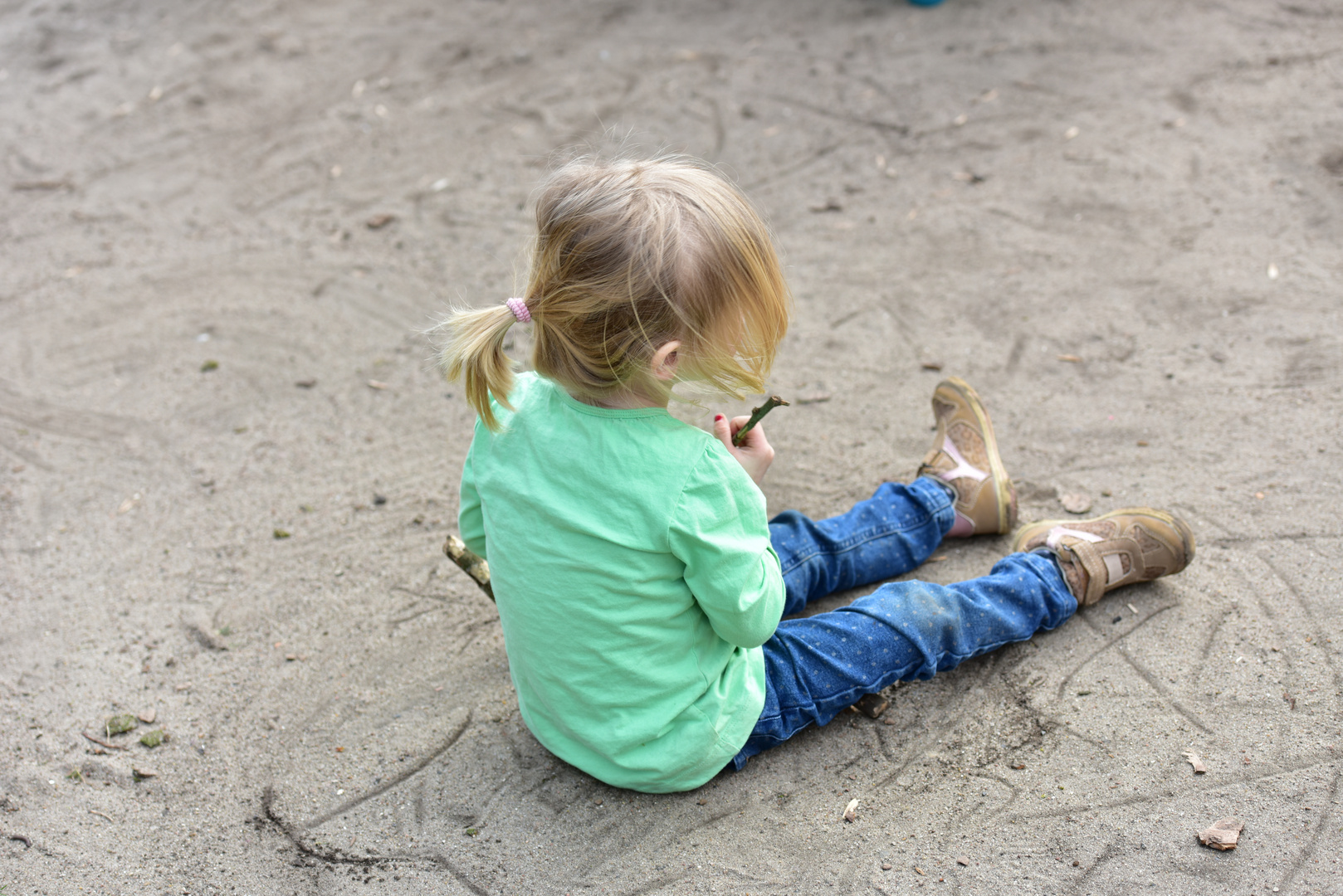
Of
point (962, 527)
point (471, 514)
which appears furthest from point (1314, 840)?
point (471, 514)

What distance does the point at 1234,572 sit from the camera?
2.29 m

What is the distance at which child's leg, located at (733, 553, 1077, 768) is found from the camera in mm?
1984

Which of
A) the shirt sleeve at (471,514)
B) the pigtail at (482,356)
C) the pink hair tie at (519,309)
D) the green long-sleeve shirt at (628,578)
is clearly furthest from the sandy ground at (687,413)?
the pink hair tie at (519,309)

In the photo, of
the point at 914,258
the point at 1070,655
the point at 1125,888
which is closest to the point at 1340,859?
the point at 1125,888

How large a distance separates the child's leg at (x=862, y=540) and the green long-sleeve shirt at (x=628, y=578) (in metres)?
0.43

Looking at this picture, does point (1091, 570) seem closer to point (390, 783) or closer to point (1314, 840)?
point (1314, 840)

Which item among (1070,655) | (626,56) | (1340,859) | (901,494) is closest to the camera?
(1340,859)

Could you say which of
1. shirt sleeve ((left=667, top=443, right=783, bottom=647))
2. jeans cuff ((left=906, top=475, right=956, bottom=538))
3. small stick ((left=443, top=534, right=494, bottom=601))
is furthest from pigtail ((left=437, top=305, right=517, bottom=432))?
jeans cuff ((left=906, top=475, right=956, bottom=538))

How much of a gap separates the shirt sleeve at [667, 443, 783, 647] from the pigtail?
1.17 feet

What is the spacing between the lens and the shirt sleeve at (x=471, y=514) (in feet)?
6.20

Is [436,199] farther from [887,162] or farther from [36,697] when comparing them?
[36,697]

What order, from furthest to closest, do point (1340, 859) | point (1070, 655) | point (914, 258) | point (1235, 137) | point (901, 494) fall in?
point (1235, 137) < point (914, 258) < point (901, 494) < point (1070, 655) < point (1340, 859)

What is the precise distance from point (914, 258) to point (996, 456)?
1267 mm

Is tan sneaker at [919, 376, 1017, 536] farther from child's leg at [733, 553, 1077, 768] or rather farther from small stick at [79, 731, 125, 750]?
small stick at [79, 731, 125, 750]
